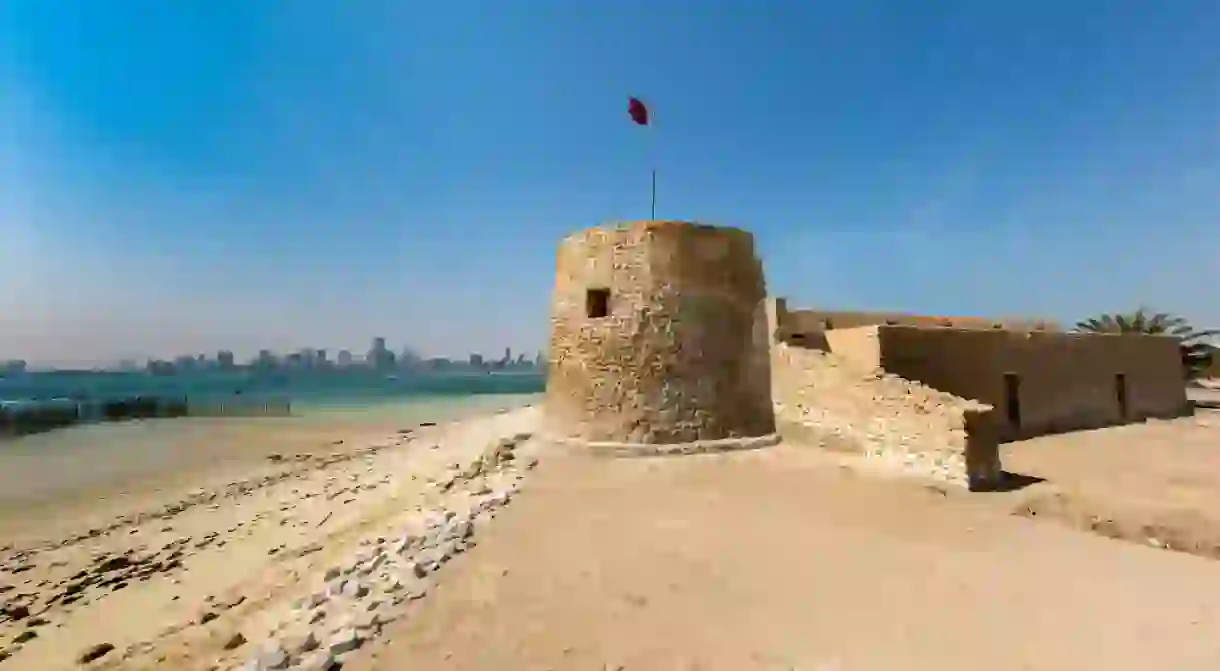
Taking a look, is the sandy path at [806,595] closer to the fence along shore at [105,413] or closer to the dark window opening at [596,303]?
the dark window opening at [596,303]

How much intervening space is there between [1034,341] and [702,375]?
9195mm

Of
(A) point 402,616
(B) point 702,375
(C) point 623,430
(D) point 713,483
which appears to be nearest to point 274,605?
(A) point 402,616

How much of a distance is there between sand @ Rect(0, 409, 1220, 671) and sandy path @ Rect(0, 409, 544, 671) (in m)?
0.06

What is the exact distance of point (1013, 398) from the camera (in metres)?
14.1

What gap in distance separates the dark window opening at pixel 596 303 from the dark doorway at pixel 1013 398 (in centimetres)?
995

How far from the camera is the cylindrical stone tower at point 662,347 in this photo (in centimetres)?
1177

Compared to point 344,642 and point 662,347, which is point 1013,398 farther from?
point 344,642

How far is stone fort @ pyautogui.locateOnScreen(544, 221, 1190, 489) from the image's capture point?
1155 cm

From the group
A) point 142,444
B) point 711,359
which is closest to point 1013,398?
point 711,359

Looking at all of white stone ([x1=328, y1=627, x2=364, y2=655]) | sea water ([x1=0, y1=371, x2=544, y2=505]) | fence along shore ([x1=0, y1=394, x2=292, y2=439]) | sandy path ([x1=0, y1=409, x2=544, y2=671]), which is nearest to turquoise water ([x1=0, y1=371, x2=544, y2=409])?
fence along shore ([x1=0, y1=394, x2=292, y2=439])

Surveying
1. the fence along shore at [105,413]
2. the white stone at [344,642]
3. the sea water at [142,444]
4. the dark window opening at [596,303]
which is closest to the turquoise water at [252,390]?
the fence along shore at [105,413]

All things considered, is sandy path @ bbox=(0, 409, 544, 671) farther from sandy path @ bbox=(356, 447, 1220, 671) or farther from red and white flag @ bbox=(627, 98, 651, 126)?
red and white flag @ bbox=(627, 98, 651, 126)

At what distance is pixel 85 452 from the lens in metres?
22.3

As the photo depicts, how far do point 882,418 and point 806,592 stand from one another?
6.02 meters
